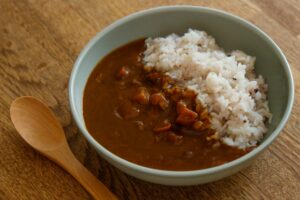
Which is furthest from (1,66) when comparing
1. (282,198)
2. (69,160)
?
(282,198)

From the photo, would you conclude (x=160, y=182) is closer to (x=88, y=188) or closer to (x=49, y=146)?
(x=88, y=188)

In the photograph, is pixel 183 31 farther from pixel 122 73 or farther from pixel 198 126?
pixel 198 126

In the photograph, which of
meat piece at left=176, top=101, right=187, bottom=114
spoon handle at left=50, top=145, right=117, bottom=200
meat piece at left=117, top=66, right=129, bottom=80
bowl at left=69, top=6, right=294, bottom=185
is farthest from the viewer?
meat piece at left=117, top=66, right=129, bottom=80

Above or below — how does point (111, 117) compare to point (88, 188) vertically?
above

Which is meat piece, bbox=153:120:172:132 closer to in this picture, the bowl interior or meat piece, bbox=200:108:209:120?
meat piece, bbox=200:108:209:120

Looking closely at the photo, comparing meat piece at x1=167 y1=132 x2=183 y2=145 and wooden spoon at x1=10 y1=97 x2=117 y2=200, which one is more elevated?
meat piece at x1=167 y1=132 x2=183 y2=145

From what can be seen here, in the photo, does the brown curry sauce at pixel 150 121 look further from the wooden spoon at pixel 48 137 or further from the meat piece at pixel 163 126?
the wooden spoon at pixel 48 137

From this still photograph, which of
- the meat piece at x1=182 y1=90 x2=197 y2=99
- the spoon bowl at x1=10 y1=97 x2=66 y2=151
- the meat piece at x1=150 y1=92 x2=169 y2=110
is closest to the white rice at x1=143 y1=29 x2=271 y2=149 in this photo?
the meat piece at x1=182 y1=90 x2=197 y2=99
